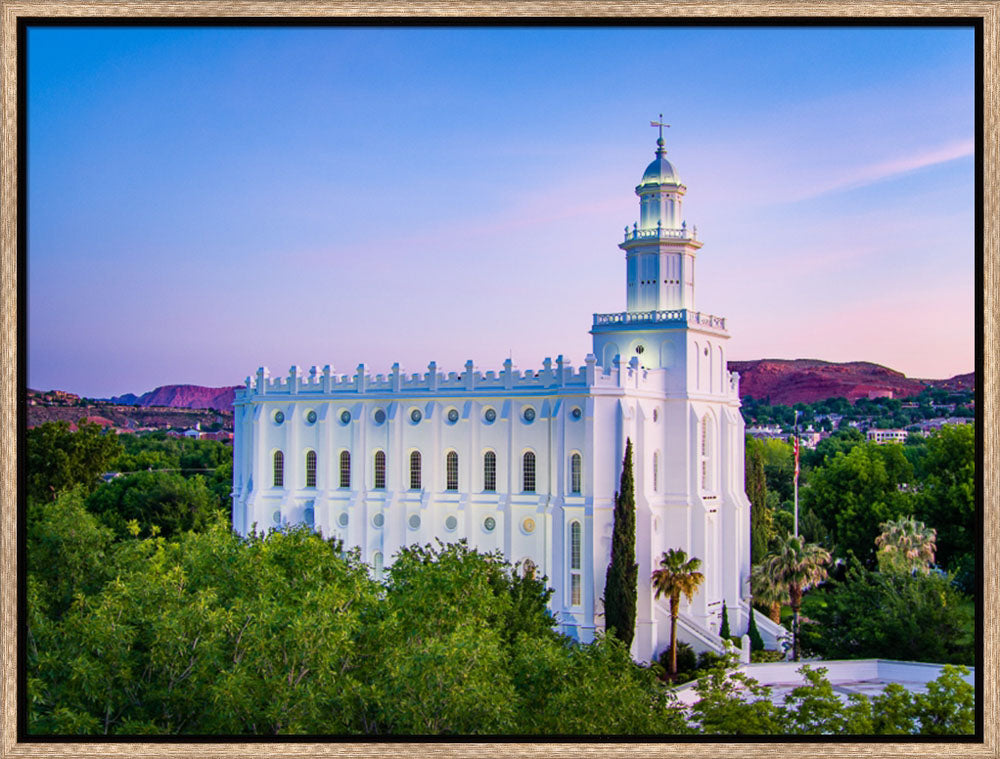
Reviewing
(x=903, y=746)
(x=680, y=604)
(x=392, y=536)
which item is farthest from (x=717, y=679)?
(x=392, y=536)

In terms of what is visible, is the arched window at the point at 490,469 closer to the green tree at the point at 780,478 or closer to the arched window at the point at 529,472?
the arched window at the point at 529,472

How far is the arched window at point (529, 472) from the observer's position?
139 ft

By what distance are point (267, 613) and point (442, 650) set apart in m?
2.98

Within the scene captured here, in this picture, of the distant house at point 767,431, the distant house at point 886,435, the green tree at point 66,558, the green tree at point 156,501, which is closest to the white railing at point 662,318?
the distant house at point 886,435

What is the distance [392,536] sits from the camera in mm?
44781

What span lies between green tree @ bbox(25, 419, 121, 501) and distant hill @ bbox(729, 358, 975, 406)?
33.6 m

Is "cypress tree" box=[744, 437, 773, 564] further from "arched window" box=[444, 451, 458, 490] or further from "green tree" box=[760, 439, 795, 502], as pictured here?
"arched window" box=[444, 451, 458, 490]

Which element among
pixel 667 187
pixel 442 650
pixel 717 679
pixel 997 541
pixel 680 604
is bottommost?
pixel 680 604

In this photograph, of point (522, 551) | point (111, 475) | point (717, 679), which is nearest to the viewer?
point (717, 679)

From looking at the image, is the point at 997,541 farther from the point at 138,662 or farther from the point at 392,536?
the point at 392,536

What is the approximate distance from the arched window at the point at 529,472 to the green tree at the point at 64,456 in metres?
20.4

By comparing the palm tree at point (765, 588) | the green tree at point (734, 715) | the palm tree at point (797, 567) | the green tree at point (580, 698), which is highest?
the green tree at point (580, 698)

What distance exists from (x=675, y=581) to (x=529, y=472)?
7.31 meters

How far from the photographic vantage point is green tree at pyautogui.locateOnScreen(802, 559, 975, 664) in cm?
3422
